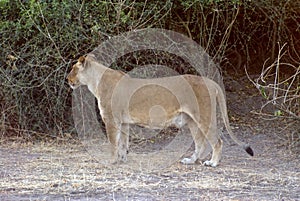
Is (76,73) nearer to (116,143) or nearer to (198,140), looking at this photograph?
(116,143)

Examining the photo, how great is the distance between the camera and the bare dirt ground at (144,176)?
602cm

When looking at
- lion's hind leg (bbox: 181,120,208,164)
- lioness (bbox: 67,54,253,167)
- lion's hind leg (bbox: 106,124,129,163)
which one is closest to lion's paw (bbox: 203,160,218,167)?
lioness (bbox: 67,54,253,167)

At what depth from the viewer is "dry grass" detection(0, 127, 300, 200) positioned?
236 inches

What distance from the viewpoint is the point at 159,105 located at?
7805mm

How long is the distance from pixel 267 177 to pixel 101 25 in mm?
3573

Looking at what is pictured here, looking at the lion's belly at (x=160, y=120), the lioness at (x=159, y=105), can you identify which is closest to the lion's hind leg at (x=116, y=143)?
the lioness at (x=159, y=105)

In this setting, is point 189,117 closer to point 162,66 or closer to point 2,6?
point 162,66

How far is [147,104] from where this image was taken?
785 centimetres

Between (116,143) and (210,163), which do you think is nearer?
(210,163)

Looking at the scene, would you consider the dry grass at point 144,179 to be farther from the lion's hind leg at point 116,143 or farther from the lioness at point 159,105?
the lioness at point 159,105

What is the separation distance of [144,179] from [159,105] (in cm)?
132

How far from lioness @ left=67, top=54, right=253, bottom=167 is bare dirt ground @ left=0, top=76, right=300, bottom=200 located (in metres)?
0.37

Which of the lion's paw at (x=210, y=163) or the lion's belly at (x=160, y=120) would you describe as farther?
the lion's belly at (x=160, y=120)

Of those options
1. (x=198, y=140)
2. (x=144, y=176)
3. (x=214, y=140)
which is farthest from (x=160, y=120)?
(x=144, y=176)
